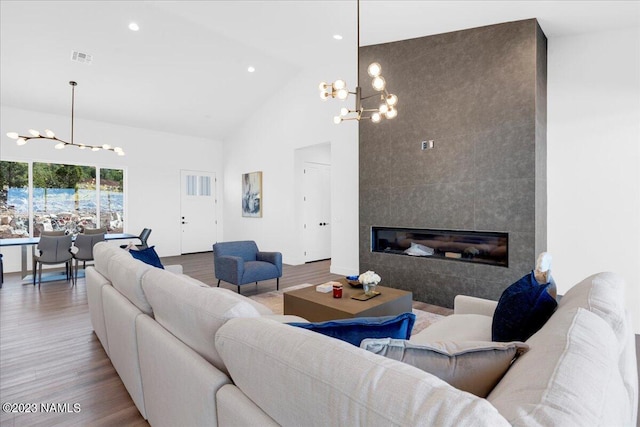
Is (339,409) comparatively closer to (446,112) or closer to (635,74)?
(446,112)

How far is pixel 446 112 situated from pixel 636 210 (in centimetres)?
230

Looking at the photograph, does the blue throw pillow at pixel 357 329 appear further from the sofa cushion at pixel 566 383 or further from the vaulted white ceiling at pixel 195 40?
the vaulted white ceiling at pixel 195 40

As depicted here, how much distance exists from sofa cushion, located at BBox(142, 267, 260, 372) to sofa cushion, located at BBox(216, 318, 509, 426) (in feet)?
0.64

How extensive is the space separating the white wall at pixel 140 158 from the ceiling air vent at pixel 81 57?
2271 millimetres

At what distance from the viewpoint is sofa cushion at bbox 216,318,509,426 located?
2.04ft

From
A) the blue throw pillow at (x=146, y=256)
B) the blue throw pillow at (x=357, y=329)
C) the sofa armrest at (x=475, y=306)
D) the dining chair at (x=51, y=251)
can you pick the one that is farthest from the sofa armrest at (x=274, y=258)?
the blue throw pillow at (x=357, y=329)

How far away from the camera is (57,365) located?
2689mm

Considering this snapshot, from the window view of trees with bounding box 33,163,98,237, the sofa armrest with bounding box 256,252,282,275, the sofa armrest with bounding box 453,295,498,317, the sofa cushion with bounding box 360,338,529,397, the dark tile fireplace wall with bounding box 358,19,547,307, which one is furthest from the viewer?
the window view of trees with bounding box 33,163,98,237

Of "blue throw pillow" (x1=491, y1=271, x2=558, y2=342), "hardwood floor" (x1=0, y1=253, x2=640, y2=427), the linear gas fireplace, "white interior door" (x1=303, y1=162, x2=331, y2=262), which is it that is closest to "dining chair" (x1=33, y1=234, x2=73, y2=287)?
"hardwood floor" (x1=0, y1=253, x2=640, y2=427)

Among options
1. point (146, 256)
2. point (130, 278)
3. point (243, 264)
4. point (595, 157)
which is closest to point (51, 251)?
point (146, 256)

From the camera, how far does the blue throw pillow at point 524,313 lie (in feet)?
5.26

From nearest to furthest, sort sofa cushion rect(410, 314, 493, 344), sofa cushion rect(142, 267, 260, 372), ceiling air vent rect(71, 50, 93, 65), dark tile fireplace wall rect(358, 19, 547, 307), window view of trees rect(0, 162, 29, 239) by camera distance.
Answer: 1. sofa cushion rect(142, 267, 260, 372)
2. sofa cushion rect(410, 314, 493, 344)
3. dark tile fireplace wall rect(358, 19, 547, 307)
4. ceiling air vent rect(71, 50, 93, 65)
5. window view of trees rect(0, 162, 29, 239)

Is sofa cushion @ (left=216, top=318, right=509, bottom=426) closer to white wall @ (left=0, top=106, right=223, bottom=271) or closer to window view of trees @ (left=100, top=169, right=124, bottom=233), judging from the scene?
white wall @ (left=0, top=106, right=223, bottom=271)

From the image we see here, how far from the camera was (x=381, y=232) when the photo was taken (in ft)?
16.3
